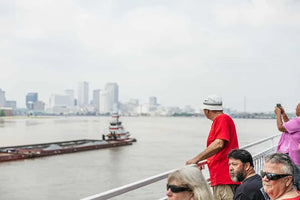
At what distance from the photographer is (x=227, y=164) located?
343 cm

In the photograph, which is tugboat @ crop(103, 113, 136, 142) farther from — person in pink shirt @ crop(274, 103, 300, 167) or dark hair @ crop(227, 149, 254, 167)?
dark hair @ crop(227, 149, 254, 167)

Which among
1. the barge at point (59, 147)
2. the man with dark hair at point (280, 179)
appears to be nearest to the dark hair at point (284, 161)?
the man with dark hair at point (280, 179)

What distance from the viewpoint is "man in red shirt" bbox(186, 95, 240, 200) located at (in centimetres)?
327

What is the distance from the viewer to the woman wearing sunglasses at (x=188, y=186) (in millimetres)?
1888

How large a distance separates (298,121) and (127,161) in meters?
29.4

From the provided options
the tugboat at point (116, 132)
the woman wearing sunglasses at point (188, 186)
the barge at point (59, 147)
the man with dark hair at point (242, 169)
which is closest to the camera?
the woman wearing sunglasses at point (188, 186)

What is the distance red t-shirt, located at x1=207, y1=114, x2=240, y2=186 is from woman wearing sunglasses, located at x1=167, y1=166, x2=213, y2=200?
4.63 ft

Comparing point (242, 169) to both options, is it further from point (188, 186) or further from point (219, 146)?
point (188, 186)

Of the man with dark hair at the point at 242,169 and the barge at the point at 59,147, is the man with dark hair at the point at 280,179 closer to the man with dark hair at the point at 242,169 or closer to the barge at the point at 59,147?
the man with dark hair at the point at 242,169

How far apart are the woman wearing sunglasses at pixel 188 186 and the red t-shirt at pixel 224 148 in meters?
1.41

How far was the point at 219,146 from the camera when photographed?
3.24 meters

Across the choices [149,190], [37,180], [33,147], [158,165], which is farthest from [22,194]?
[33,147]

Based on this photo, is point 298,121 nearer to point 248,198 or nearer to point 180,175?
point 248,198

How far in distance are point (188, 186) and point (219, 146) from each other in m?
1.41
